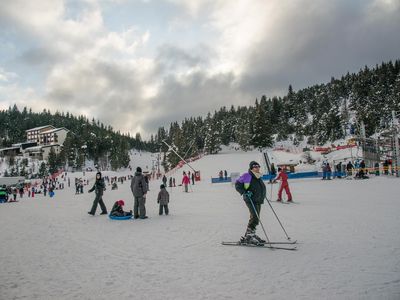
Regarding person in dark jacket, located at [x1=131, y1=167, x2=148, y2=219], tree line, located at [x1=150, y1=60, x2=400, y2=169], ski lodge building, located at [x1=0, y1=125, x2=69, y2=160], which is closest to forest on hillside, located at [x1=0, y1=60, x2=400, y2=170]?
tree line, located at [x1=150, y1=60, x2=400, y2=169]

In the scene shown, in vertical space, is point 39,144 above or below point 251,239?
above

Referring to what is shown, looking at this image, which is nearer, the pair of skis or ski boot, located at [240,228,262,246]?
the pair of skis

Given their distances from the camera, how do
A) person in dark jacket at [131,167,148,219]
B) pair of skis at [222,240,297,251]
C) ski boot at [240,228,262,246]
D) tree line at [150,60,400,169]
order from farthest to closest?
1. tree line at [150,60,400,169]
2. person in dark jacket at [131,167,148,219]
3. ski boot at [240,228,262,246]
4. pair of skis at [222,240,297,251]

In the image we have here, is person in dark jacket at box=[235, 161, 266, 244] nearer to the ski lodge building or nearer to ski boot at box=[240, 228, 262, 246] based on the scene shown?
ski boot at box=[240, 228, 262, 246]

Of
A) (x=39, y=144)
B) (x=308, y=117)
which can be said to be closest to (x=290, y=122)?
(x=308, y=117)

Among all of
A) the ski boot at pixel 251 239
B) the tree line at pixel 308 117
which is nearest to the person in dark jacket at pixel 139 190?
the ski boot at pixel 251 239

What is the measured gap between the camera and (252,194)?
6.40m

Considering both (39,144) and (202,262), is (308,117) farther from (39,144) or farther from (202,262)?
(202,262)

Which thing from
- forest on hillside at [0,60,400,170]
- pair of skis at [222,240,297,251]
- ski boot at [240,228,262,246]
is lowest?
pair of skis at [222,240,297,251]

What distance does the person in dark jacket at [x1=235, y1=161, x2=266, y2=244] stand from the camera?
627 centimetres

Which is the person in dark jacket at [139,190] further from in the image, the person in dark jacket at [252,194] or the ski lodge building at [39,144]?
the ski lodge building at [39,144]

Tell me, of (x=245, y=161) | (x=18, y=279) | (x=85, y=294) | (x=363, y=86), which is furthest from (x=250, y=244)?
(x=363, y=86)

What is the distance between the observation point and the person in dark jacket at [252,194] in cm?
627

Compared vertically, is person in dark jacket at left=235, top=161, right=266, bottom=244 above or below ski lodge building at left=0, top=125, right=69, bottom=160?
below
